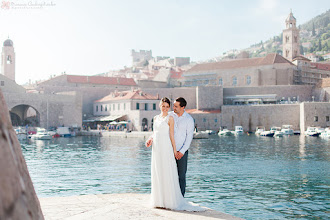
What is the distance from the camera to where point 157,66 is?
101000 mm

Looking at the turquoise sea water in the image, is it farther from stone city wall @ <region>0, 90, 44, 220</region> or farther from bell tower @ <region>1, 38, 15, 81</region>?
bell tower @ <region>1, 38, 15, 81</region>

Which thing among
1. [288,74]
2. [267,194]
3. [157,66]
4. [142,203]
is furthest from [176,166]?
[157,66]

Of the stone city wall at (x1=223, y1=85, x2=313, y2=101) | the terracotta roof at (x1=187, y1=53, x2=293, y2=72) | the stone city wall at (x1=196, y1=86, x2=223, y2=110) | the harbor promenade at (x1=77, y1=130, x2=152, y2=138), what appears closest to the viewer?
the harbor promenade at (x1=77, y1=130, x2=152, y2=138)

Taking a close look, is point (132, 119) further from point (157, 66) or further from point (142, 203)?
point (157, 66)

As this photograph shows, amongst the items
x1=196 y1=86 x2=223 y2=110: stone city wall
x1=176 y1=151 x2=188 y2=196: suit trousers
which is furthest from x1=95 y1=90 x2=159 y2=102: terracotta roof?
x1=176 y1=151 x2=188 y2=196: suit trousers

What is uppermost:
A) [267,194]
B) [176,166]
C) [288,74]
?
[288,74]

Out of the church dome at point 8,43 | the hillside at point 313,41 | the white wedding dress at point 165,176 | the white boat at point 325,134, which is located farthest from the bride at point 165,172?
the hillside at point 313,41

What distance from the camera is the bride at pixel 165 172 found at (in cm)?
494

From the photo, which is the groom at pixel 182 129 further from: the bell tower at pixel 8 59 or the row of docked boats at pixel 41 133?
the bell tower at pixel 8 59

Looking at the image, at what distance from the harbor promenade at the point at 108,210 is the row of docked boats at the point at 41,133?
34093 millimetres

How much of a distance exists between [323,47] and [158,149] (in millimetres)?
143947

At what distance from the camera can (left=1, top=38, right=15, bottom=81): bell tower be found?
53.5m

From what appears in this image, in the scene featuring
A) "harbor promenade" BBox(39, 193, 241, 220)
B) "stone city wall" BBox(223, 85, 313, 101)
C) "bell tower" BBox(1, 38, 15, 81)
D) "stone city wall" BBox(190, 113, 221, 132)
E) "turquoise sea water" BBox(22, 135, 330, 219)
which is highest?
"bell tower" BBox(1, 38, 15, 81)

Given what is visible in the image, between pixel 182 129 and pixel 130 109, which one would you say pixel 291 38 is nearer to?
pixel 130 109
